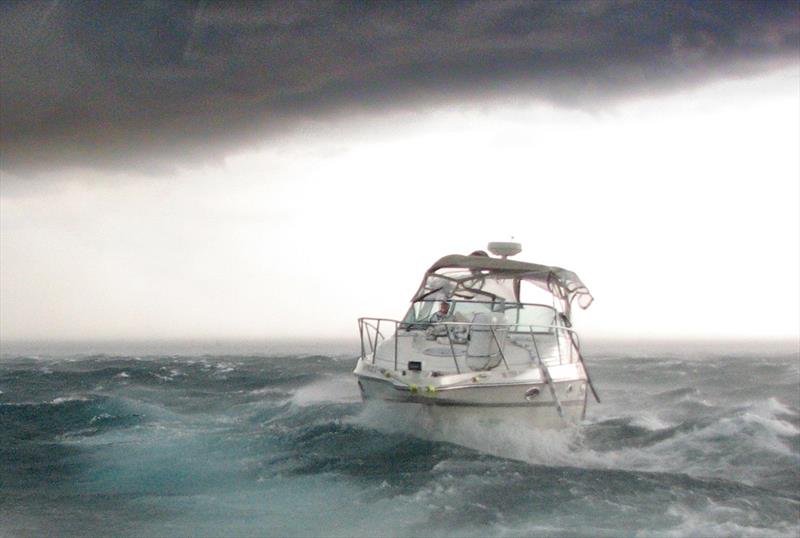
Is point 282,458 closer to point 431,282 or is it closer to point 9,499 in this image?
point 9,499

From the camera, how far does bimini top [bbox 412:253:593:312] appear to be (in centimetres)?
1748

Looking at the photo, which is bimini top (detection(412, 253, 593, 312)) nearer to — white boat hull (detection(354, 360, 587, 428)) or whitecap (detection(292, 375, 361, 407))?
white boat hull (detection(354, 360, 587, 428))

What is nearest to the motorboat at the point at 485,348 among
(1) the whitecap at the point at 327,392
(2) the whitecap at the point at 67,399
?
(1) the whitecap at the point at 327,392

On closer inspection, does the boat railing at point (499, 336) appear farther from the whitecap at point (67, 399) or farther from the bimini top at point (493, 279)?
the whitecap at point (67, 399)

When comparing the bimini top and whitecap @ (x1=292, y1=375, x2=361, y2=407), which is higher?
the bimini top

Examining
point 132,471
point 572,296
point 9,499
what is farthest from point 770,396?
point 9,499

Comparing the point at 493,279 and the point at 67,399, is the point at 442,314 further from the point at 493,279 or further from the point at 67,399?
the point at 67,399

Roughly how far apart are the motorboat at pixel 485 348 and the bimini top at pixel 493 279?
0.08 ft

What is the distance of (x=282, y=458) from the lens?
13.8 m

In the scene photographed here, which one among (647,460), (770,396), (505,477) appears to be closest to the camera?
(505,477)

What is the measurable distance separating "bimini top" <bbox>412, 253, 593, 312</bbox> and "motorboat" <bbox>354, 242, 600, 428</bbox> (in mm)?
23

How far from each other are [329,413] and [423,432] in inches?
250

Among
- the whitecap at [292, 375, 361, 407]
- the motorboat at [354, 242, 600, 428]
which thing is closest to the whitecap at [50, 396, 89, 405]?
the whitecap at [292, 375, 361, 407]

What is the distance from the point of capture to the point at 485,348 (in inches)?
592
